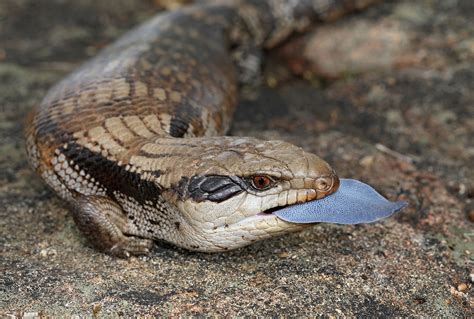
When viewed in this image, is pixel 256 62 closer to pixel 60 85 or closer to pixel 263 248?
pixel 60 85

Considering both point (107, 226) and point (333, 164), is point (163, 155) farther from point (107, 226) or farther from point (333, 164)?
point (333, 164)

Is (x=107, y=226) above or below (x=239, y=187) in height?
below

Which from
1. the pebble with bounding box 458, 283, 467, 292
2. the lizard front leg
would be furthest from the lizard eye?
the pebble with bounding box 458, 283, 467, 292

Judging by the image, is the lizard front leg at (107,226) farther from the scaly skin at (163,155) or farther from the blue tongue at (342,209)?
the blue tongue at (342,209)

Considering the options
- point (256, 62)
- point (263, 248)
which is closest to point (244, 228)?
point (263, 248)

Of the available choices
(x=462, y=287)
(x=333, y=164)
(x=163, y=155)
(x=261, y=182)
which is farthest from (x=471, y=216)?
(x=163, y=155)
